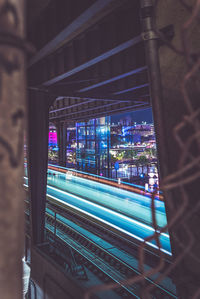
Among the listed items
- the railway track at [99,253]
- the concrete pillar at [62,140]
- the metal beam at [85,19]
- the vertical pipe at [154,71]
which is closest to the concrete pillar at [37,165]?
the railway track at [99,253]

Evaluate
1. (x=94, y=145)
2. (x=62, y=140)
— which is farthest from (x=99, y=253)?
(x=62, y=140)

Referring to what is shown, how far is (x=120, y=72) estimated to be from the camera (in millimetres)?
9555

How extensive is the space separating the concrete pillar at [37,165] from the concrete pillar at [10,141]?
38.8 feet

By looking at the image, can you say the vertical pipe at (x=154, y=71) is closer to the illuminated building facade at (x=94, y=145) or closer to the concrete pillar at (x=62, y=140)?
the illuminated building facade at (x=94, y=145)

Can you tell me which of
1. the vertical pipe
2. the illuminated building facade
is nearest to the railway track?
the vertical pipe

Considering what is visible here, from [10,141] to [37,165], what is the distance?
1223cm

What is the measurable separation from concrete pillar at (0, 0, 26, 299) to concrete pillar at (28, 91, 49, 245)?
1181 centimetres

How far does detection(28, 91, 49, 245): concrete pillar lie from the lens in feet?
41.2

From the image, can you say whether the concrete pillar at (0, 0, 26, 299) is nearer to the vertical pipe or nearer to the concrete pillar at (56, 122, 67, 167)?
the vertical pipe

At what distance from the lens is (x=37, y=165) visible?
500 inches

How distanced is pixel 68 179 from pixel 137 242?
21673 millimetres

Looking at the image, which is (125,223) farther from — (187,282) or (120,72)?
(187,282)

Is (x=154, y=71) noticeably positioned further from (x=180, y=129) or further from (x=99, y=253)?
(x=99, y=253)

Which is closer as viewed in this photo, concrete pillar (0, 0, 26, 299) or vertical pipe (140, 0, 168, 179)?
concrete pillar (0, 0, 26, 299)
